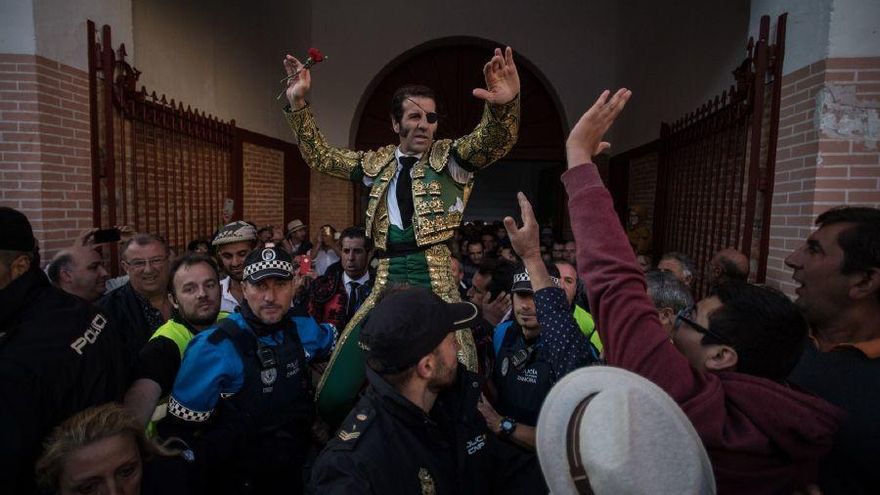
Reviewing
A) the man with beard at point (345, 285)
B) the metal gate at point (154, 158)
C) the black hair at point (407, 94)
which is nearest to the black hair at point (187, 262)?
the black hair at point (407, 94)

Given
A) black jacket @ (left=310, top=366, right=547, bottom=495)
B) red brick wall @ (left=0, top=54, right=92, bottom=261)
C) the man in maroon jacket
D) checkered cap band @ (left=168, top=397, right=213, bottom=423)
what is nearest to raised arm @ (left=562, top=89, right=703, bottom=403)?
the man in maroon jacket

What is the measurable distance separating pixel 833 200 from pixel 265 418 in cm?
343

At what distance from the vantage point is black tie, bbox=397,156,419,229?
2809mm

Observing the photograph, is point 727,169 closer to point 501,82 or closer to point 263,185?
point 501,82

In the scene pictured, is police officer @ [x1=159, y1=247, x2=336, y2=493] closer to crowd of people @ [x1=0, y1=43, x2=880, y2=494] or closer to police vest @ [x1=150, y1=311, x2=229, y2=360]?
crowd of people @ [x1=0, y1=43, x2=880, y2=494]

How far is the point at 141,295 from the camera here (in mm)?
3152

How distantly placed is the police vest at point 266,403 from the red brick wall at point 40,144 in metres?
2.86

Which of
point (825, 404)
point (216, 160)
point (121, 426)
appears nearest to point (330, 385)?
point (121, 426)

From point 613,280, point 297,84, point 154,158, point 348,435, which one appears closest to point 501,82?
point 297,84

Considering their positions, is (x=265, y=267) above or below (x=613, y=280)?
below

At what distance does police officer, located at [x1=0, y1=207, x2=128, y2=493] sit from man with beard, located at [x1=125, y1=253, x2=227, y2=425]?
10cm

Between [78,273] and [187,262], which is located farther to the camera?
[78,273]

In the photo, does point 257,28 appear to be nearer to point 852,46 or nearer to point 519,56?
point 519,56

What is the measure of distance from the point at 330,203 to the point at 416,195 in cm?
803
